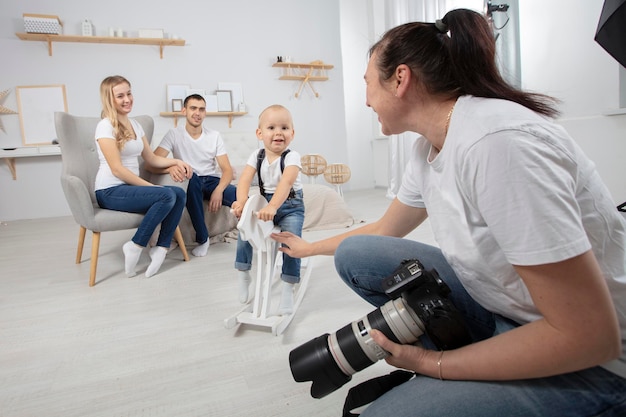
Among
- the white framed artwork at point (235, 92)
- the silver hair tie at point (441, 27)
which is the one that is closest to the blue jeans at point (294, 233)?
the silver hair tie at point (441, 27)

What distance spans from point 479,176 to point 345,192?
15.4 ft

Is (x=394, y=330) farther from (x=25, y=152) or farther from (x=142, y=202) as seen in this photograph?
(x=25, y=152)

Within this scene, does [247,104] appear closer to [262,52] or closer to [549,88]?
[262,52]

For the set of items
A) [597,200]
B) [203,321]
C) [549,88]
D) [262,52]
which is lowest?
[203,321]

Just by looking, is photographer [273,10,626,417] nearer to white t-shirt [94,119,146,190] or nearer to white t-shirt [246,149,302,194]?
white t-shirt [246,149,302,194]

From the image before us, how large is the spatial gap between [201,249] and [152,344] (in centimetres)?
116

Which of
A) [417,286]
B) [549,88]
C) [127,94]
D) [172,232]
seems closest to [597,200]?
[417,286]

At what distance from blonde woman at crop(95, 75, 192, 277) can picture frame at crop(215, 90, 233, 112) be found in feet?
8.18

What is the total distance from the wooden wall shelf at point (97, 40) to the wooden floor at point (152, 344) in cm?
285

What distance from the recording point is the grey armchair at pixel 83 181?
6.34 feet

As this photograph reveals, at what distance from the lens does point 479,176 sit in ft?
1.77

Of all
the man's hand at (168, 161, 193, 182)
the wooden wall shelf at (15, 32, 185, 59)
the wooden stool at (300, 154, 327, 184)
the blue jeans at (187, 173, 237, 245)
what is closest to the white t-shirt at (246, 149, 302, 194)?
the man's hand at (168, 161, 193, 182)

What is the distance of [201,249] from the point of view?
2.44 metres

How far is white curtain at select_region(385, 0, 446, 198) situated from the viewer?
12.3ft
